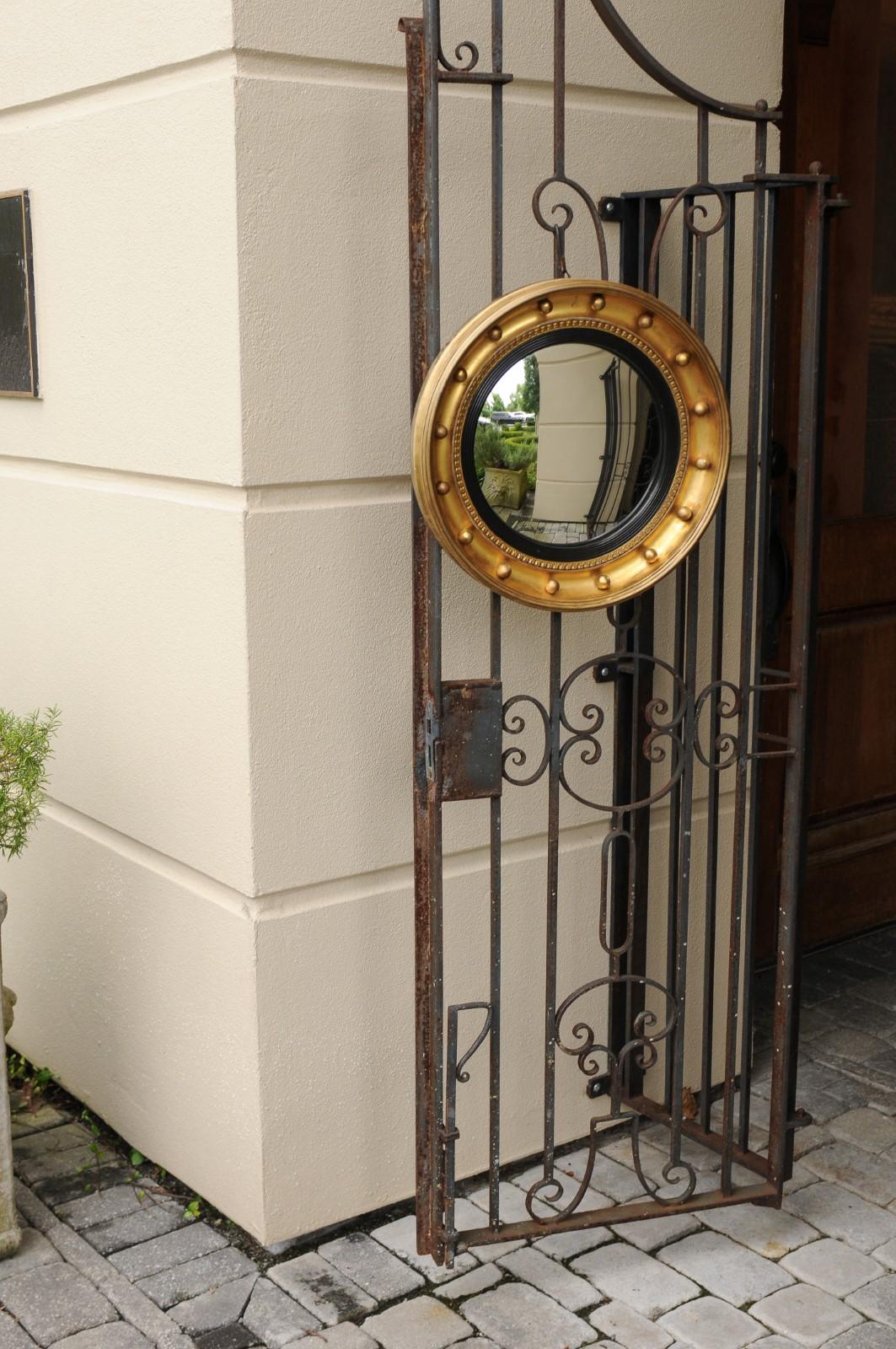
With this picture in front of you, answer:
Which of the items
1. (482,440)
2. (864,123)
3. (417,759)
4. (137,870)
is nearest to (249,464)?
(482,440)

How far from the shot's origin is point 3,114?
3.13m

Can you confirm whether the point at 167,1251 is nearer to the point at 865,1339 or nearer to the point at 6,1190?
the point at 6,1190

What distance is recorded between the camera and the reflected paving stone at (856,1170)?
3066 mm

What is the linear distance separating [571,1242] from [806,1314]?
471 mm

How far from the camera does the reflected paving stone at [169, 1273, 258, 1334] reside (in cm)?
261

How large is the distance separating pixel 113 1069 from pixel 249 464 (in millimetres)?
1460

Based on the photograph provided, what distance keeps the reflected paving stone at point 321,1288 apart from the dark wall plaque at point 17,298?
184cm

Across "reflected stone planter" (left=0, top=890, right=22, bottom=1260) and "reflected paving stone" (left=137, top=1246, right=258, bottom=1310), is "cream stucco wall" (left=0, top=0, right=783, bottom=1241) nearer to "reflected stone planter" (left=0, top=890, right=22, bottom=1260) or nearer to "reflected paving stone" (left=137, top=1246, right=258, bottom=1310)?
"reflected paving stone" (left=137, top=1246, right=258, bottom=1310)

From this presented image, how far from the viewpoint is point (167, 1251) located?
2838mm

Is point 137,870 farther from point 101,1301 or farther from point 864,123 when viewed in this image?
point 864,123

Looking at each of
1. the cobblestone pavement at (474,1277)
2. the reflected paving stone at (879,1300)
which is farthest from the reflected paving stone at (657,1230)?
the reflected paving stone at (879,1300)

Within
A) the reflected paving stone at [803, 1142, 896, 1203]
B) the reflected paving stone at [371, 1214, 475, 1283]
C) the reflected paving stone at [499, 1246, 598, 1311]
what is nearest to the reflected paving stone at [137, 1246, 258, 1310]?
the reflected paving stone at [371, 1214, 475, 1283]

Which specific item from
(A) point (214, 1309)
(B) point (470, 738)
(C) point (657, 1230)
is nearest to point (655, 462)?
(B) point (470, 738)

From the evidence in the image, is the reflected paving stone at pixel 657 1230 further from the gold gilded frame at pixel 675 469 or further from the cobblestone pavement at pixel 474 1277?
the gold gilded frame at pixel 675 469
